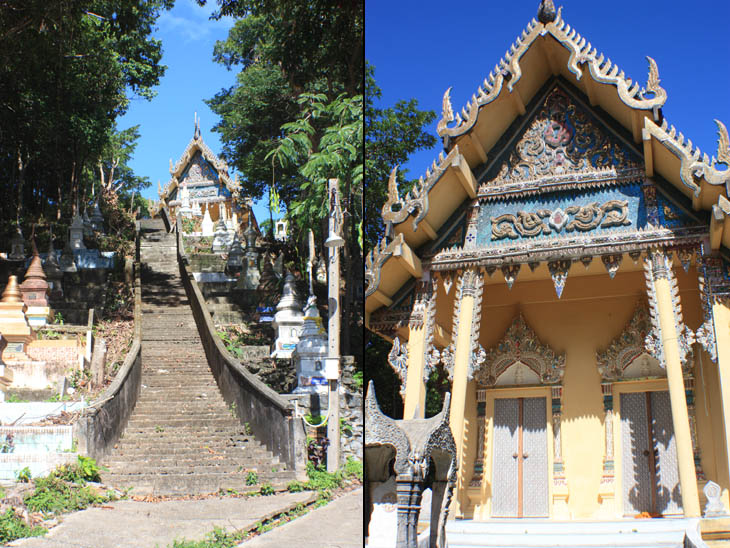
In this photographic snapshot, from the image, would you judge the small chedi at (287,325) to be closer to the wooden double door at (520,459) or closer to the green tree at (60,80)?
the wooden double door at (520,459)

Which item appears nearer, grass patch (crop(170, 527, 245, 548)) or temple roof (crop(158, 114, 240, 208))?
grass patch (crop(170, 527, 245, 548))

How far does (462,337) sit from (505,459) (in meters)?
1.97

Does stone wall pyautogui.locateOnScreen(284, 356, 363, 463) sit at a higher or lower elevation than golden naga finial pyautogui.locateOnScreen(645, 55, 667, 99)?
lower

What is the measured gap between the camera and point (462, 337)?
893cm

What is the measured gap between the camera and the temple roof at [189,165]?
489 inches

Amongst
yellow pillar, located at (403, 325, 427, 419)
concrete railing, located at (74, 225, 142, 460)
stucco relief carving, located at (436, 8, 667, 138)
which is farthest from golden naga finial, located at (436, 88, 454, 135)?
concrete railing, located at (74, 225, 142, 460)

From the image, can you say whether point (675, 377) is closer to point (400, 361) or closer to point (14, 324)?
point (400, 361)

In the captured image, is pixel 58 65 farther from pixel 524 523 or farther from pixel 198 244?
pixel 524 523

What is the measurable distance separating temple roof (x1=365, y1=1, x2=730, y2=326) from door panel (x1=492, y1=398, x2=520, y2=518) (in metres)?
2.10

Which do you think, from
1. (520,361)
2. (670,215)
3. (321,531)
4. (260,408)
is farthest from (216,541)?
(670,215)

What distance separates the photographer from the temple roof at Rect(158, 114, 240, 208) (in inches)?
489

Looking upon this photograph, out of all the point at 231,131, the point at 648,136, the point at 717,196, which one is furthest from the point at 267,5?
the point at 717,196

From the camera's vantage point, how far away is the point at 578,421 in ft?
31.9

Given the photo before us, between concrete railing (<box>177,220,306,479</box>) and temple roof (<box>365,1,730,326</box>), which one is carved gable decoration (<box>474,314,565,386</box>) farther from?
concrete railing (<box>177,220,306,479</box>)
